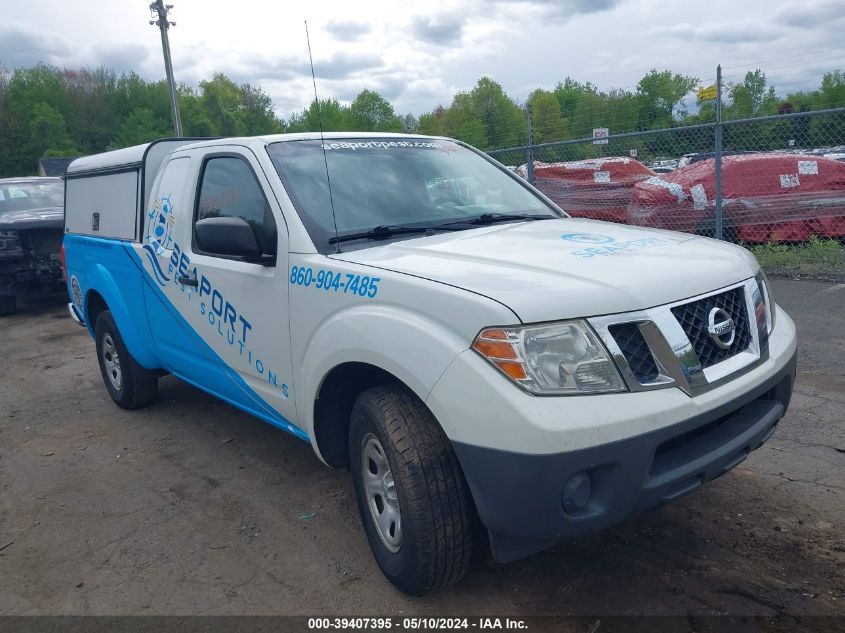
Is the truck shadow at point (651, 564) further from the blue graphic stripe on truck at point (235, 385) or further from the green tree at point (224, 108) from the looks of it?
the green tree at point (224, 108)

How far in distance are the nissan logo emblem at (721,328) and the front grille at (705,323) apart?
1 cm

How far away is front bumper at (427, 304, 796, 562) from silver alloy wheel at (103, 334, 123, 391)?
374 centimetres

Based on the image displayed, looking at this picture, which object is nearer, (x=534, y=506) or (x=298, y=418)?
(x=534, y=506)

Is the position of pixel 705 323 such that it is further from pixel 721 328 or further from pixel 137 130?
pixel 137 130

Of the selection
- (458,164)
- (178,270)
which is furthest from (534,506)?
(178,270)

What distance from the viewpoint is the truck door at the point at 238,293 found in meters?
3.27

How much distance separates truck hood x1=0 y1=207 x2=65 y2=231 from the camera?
31.3 ft

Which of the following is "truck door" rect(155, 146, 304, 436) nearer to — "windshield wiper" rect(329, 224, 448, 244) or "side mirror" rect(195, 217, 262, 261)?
"side mirror" rect(195, 217, 262, 261)

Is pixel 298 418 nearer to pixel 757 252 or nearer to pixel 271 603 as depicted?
pixel 271 603

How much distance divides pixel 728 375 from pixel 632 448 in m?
0.56

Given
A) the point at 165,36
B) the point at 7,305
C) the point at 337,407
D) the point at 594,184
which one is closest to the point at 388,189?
the point at 337,407

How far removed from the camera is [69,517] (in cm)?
374

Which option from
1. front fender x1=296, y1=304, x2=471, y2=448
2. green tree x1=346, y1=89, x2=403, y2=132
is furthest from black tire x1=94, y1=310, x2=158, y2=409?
green tree x1=346, y1=89, x2=403, y2=132

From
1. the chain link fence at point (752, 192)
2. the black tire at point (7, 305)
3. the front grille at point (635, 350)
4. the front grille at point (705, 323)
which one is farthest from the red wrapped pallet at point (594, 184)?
the front grille at point (635, 350)
